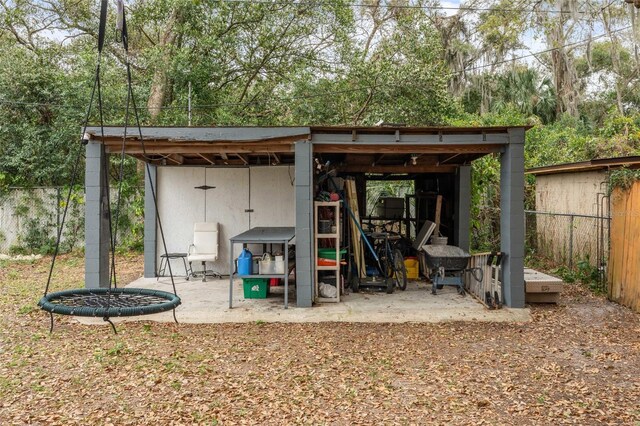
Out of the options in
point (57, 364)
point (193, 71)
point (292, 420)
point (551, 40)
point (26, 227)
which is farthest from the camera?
point (551, 40)

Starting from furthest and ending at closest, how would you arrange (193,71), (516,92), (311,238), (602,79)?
(602,79)
(516,92)
(193,71)
(311,238)

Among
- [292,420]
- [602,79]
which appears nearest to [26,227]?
[292,420]

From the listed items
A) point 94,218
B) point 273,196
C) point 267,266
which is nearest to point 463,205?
point 273,196

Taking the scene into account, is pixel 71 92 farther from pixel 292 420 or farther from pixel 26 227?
pixel 292 420

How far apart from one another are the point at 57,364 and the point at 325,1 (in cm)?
1195

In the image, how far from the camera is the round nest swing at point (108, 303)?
337 cm

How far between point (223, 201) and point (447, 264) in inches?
160

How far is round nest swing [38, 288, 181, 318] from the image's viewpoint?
11.1 feet

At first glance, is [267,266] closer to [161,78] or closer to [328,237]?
[328,237]

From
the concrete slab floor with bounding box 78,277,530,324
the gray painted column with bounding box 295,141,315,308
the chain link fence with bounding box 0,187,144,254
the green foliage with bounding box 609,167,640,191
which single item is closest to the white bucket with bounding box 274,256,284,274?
the gray painted column with bounding box 295,141,315,308

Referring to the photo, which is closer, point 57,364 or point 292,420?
point 292,420

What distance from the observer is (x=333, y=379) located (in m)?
4.11

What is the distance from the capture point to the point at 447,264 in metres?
7.04

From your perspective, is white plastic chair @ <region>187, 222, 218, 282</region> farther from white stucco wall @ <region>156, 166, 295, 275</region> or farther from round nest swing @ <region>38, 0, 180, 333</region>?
round nest swing @ <region>38, 0, 180, 333</region>
